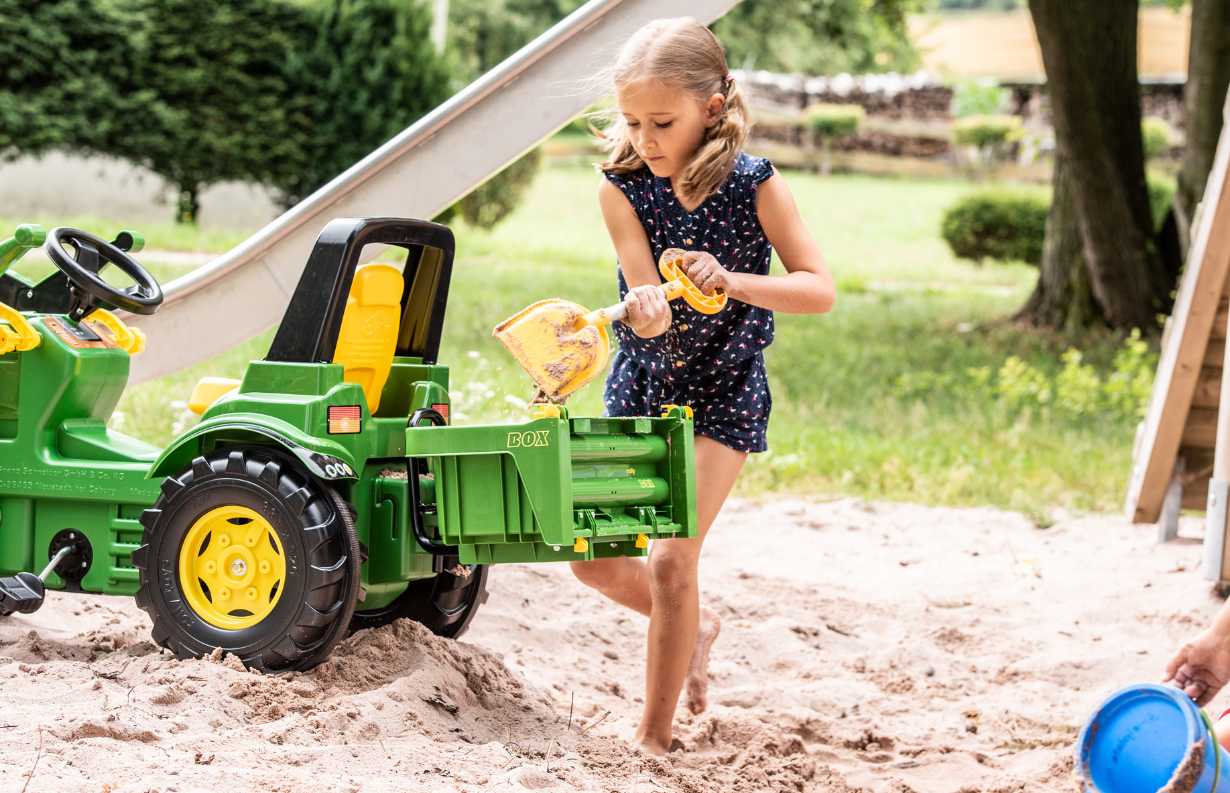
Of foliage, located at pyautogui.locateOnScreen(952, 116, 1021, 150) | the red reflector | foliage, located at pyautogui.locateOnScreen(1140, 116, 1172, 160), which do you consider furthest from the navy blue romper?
foliage, located at pyautogui.locateOnScreen(952, 116, 1021, 150)

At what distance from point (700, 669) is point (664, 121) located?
1459 mm

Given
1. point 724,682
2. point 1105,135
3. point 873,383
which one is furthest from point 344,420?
point 1105,135

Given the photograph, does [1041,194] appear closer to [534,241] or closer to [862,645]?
[534,241]

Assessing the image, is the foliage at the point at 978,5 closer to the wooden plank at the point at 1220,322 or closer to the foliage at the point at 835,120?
the foliage at the point at 835,120

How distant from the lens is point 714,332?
296cm

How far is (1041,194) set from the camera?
62.6ft

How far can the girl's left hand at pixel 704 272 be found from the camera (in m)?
2.55

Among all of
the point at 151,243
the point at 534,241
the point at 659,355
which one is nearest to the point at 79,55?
the point at 151,243

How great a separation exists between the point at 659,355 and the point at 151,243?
1023 centimetres

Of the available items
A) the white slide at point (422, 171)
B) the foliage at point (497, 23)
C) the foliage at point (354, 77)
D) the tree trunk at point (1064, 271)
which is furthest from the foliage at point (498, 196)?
the foliage at point (497, 23)

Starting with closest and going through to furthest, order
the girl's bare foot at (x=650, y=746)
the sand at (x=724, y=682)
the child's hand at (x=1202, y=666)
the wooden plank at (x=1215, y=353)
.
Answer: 1. the child's hand at (x=1202, y=666)
2. the sand at (x=724, y=682)
3. the girl's bare foot at (x=650, y=746)
4. the wooden plank at (x=1215, y=353)

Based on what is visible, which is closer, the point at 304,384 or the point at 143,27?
the point at 304,384

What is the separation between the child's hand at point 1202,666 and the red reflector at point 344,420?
6.03 ft

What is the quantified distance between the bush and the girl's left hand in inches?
623
